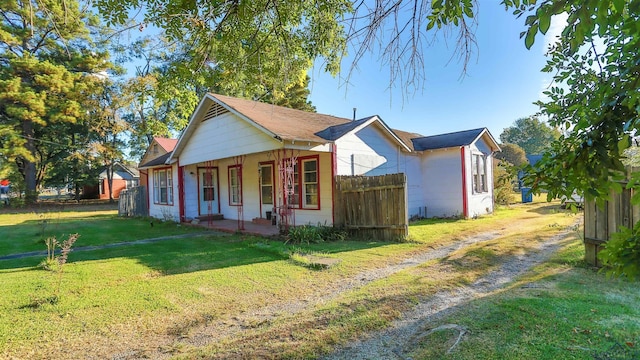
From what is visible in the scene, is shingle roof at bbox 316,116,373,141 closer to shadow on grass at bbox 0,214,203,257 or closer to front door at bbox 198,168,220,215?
shadow on grass at bbox 0,214,203,257

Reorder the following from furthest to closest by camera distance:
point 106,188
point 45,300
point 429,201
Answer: point 106,188
point 429,201
point 45,300

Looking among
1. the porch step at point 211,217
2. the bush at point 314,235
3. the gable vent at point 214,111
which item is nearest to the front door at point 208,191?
the porch step at point 211,217

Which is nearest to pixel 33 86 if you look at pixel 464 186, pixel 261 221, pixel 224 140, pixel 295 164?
pixel 224 140

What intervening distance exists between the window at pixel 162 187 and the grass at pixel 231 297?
8043 millimetres

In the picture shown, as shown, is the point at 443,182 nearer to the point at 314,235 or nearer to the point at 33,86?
the point at 314,235

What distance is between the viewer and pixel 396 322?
4.13 metres

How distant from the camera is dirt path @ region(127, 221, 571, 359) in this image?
3.53 m

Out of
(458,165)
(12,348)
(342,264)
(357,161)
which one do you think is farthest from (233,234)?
(458,165)

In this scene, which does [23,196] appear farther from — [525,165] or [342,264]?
[525,165]

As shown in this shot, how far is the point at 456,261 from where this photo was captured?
7.18 metres

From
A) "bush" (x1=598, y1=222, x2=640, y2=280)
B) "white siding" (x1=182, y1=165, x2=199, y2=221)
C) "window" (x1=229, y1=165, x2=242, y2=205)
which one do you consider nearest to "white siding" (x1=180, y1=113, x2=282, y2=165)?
"white siding" (x1=182, y1=165, x2=199, y2=221)

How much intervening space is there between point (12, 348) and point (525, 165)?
17.3 feet

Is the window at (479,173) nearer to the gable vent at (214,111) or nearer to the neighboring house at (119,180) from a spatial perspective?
the gable vent at (214,111)

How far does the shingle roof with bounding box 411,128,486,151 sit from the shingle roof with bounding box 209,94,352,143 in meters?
4.13
